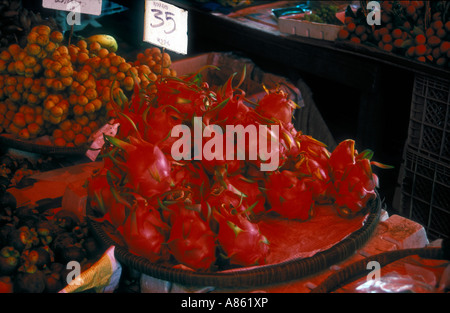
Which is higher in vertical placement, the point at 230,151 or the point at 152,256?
the point at 230,151

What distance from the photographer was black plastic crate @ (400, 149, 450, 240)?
2055mm

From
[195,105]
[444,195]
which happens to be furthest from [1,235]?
[444,195]

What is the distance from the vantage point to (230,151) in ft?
3.89

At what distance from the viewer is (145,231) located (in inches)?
42.1

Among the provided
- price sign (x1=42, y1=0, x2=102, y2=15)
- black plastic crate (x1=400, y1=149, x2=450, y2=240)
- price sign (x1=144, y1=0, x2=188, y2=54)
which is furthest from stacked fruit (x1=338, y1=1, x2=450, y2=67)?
price sign (x1=42, y1=0, x2=102, y2=15)

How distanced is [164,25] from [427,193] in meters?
1.39

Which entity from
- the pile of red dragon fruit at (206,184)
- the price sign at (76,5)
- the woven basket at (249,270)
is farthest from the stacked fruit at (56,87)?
the woven basket at (249,270)

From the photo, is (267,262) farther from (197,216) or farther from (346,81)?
(346,81)

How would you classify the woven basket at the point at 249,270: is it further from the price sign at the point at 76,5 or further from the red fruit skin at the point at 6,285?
the price sign at the point at 76,5

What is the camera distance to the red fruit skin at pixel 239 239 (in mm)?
1061

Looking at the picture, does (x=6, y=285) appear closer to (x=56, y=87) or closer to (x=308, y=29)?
(x=56, y=87)

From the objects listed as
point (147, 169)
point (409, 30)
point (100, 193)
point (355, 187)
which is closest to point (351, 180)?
point (355, 187)

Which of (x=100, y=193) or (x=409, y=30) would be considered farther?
(x=409, y=30)

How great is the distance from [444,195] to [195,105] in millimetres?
1344
